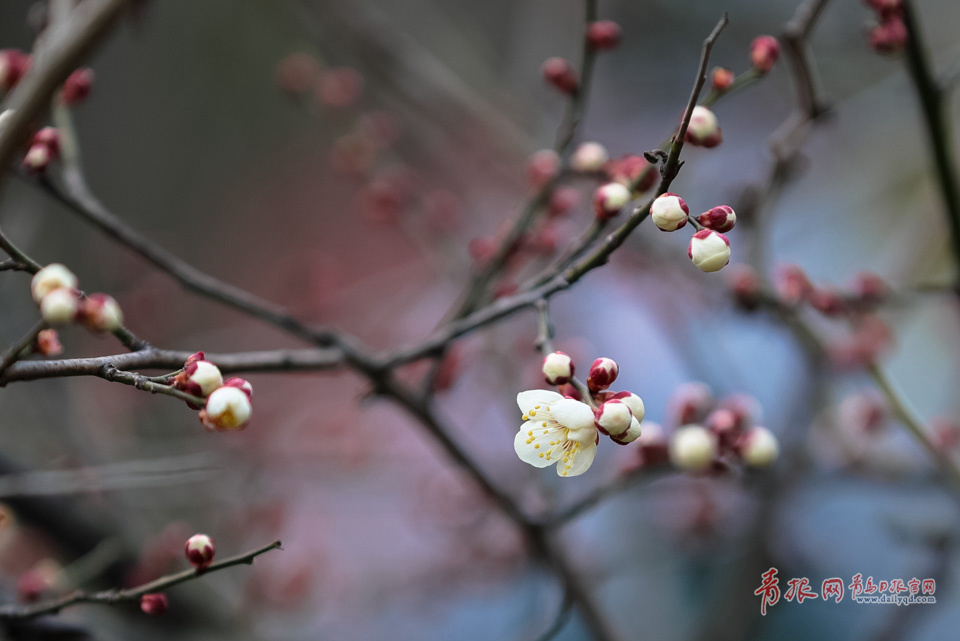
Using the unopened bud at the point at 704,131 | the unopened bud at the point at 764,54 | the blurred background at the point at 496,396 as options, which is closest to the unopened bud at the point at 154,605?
the blurred background at the point at 496,396

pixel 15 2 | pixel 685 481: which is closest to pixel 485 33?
pixel 15 2

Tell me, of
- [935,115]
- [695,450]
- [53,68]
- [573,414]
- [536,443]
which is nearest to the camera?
[53,68]

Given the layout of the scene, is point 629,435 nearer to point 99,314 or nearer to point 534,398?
point 534,398

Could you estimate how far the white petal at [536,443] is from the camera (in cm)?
55

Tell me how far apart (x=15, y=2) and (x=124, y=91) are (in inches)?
19.3

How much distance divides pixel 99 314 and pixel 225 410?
4.0 inches

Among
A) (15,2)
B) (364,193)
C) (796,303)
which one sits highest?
(15,2)

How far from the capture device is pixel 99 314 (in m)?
0.44

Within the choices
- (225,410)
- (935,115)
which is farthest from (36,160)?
(935,115)

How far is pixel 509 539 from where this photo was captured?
5.14 ft

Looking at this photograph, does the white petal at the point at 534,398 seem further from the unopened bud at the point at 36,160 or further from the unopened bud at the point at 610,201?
the unopened bud at the point at 36,160

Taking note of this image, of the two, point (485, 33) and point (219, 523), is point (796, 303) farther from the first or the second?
point (485, 33)

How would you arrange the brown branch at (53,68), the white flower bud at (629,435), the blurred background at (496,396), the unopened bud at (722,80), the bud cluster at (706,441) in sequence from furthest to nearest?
1. the blurred background at (496,396)
2. the bud cluster at (706,441)
3. the unopened bud at (722,80)
4. the white flower bud at (629,435)
5. the brown branch at (53,68)

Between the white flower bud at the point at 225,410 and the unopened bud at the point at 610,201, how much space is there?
33 cm
